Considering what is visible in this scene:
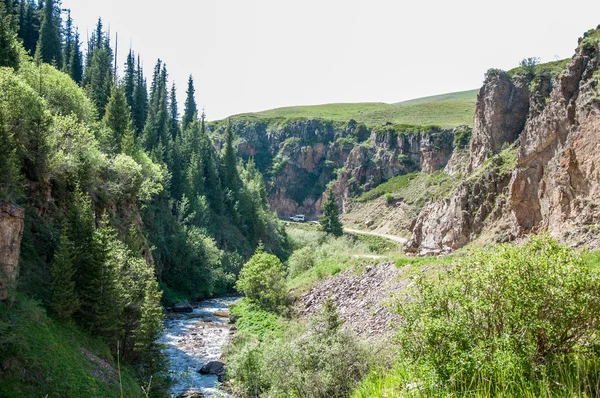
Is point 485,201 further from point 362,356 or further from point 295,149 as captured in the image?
point 295,149

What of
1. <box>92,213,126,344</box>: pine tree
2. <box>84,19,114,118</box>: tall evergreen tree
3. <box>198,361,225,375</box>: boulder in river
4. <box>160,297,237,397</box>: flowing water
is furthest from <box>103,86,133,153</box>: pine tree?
<box>198,361,225,375</box>: boulder in river

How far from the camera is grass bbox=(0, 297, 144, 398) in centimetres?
1575

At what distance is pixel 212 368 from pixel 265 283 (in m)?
12.7

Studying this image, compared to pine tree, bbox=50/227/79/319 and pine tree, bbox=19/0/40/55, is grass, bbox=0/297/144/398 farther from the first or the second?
pine tree, bbox=19/0/40/55

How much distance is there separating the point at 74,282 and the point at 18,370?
551 centimetres

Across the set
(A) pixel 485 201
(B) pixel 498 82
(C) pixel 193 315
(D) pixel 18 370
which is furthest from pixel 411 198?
(D) pixel 18 370

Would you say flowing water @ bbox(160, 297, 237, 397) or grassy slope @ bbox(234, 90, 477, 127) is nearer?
flowing water @ bbox(160, 297, 237, 397)

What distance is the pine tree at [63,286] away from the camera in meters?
20.3

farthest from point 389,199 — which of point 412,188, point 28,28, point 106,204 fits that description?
point 28,28

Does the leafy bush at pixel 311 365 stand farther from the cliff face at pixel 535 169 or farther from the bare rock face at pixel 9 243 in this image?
the cliff face at pixel 535 169

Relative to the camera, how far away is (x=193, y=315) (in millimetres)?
42750

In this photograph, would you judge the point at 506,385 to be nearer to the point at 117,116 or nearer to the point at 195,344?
the point at 195,344

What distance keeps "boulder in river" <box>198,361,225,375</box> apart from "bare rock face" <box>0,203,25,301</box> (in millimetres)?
12700

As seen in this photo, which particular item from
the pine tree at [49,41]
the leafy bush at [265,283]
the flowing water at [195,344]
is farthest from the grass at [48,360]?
the pine tree at [49,41]
